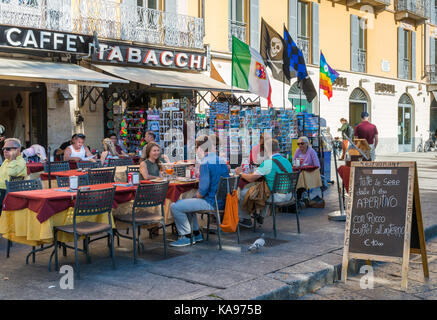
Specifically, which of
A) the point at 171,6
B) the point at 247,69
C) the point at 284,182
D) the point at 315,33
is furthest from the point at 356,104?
the point at 284,182

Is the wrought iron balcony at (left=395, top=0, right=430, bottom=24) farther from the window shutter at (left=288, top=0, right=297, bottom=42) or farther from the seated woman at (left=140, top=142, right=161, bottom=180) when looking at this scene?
the seated woman at (left=140, top=142, right=161, bottom=180)

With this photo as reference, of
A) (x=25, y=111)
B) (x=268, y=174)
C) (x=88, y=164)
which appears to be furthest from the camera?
(x=25, y=111)

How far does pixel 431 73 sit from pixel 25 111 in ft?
74.7

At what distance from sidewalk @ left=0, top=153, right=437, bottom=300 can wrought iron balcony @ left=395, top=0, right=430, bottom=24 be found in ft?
68.3

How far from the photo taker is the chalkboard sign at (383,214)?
502 cm

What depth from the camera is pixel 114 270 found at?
5359 millimetres

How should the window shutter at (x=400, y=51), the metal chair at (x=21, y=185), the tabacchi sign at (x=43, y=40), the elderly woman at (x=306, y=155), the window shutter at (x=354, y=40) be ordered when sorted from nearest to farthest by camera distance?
the metal chair at (x=21, y=185), the elderly woman at (x=306, y=155), the tabacchi sign at (x=43, y=40), the window shutter at (x=354, y=40), the window shutter at (x=400, y=51)

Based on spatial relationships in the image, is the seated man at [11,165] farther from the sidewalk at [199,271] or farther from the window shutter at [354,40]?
the window shutter at [354,40]

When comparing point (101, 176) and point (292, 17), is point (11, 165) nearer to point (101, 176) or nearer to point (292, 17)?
point (101, 176)

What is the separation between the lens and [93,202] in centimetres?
530

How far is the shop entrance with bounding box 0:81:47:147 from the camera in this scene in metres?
12.8

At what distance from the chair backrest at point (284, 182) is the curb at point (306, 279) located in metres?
1.65

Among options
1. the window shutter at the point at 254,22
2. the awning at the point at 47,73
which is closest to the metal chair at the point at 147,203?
the awning at the point at 47,73
